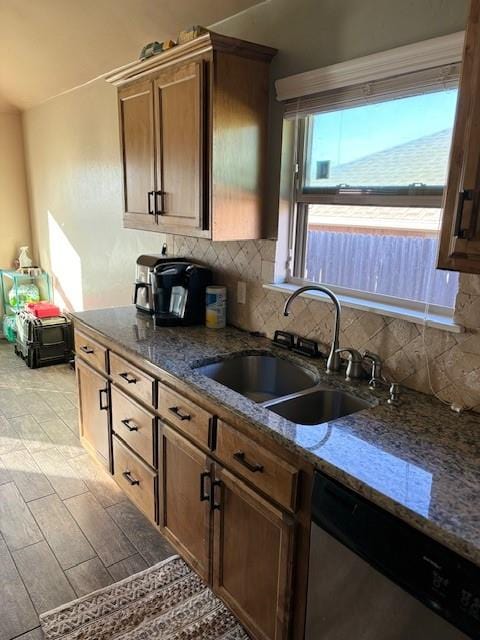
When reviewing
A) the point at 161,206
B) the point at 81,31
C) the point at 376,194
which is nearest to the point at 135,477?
the point at 161,206

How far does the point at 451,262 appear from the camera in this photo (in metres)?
1.28

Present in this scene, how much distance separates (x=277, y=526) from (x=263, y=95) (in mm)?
1834

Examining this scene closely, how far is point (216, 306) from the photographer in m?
2.57

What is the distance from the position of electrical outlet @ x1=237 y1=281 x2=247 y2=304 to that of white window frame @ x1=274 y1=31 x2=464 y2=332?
0.69 feet

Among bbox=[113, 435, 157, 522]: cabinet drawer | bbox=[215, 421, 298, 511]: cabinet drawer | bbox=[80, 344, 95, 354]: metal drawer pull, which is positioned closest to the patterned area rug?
bbox=[113, 435, 157, 522]: cabinet drawer

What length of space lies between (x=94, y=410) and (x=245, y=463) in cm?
144

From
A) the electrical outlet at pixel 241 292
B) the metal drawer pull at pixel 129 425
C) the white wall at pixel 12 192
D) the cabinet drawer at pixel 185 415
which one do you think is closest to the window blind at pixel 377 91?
the electrical outlet at pixel 241 292

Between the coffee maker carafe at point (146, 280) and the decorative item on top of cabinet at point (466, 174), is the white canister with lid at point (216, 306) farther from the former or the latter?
the decorative item on top of cabinet at point (466, 174)

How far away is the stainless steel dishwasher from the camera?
1041 mm

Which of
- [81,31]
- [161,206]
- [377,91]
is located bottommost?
[161,206]

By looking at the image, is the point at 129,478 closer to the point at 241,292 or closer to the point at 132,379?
the point at 132,379

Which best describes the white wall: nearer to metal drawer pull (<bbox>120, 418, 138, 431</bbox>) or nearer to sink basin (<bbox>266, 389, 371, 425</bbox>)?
metal drawer pull (<bbox>120, 418, 138, 431</bbox>)

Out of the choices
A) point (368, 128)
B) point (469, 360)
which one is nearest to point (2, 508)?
point (469, 360)

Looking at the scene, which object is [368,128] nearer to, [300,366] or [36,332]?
[300,366]
